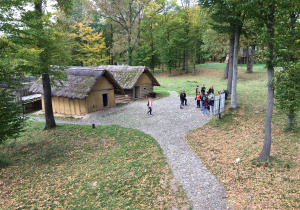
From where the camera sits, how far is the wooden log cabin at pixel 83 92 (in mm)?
19484

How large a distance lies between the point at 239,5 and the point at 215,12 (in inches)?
288

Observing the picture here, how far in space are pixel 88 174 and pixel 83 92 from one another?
11648mm

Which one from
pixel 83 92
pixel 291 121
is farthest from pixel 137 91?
pixel 291 121

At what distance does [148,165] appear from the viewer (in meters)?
9.34

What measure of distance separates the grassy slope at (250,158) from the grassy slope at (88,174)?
222 cm

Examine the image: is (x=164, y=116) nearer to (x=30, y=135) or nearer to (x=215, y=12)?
(x=215, y=12)

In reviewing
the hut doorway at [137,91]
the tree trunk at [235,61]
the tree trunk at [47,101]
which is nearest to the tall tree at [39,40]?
the tree trunk at [47,101]

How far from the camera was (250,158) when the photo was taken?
→ 898cm

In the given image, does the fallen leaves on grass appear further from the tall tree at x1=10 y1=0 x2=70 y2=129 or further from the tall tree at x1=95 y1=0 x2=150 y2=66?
the tall tree at x1=95 y1=0 x2=150 y2=66

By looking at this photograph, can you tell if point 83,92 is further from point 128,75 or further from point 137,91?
point 137,91

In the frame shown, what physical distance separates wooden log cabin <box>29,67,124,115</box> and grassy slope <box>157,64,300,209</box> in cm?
1201

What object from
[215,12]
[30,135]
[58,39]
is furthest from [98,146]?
[215,12]

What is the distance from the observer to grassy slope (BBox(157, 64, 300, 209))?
661 centimetres

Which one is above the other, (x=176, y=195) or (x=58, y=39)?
(x=58, y=39)
